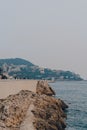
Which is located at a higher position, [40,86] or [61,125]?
[40,86]

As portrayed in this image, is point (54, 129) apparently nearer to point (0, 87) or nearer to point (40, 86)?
point (0, 87)

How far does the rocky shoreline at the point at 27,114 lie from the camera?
109 feet

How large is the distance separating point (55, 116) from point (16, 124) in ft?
22.3

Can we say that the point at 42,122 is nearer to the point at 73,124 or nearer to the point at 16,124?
the point at 16,124

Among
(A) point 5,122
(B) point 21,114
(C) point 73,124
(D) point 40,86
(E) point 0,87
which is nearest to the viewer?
(A) point 5,122

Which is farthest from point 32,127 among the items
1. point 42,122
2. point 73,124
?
point 73,124

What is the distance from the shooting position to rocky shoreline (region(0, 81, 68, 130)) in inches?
1304

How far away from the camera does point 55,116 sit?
129 feet

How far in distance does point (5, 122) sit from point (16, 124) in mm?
1366

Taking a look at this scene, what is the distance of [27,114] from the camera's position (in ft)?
118

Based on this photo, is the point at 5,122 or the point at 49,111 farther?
the point at 49,111

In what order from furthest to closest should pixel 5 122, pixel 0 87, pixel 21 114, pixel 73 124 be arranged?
pixel 73 124 → pixel 0 87 → pixel 21 114 → pixel 5 122

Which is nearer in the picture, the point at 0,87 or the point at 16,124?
the point at 16,124

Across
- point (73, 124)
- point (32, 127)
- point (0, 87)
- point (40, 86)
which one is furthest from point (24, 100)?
point (40, 86)
